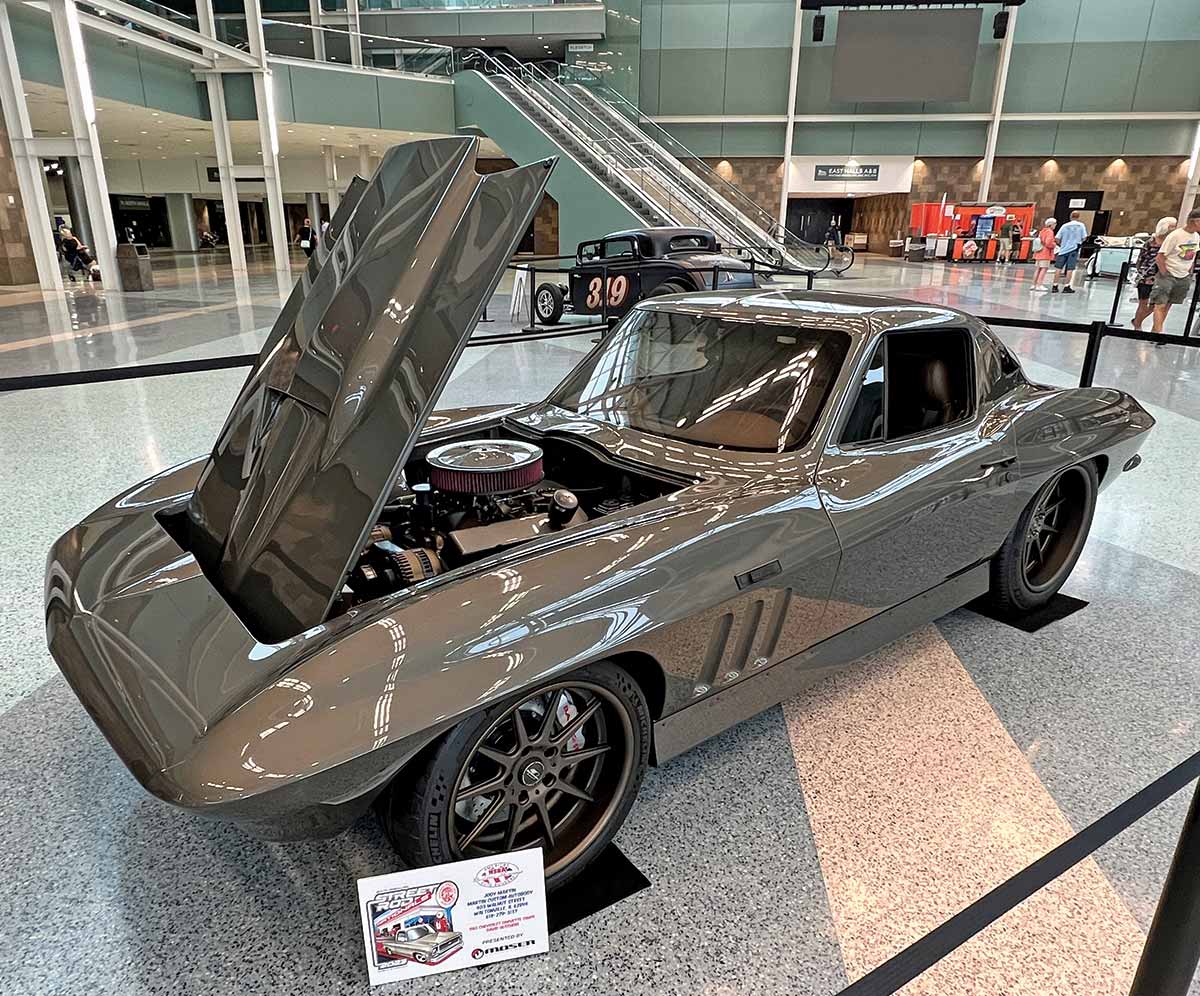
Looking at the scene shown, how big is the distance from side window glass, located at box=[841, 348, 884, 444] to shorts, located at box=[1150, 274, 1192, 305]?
8993 millimetres

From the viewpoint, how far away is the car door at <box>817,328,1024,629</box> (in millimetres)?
2328

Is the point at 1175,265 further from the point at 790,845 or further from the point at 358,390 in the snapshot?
the point at 358,390

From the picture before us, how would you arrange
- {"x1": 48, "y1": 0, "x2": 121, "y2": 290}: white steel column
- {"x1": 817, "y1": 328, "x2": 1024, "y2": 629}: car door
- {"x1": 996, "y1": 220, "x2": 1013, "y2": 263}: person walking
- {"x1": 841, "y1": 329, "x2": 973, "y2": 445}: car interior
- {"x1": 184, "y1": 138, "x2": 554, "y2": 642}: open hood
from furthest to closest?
{"x1": 996, "y1": 220, "x2": 1013, "y2": 263}: person walking < {"x1": 48, "y1": 0, "x2": 121, "y2": 290}: white steel column < {"x1": 841, "y1": 329, "x2": 973, "y2": 445}: car interior < {"x1": 817, "y1": 328, "x2": 1024, "y2": 629}: car door < {"x1": 184, "y1": 138, "x2": 554, "y2": 642}: open hood

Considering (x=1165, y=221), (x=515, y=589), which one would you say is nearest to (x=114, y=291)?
(x=515, y=589)

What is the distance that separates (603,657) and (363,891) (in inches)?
26.5

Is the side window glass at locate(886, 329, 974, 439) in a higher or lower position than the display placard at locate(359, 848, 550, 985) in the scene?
higher

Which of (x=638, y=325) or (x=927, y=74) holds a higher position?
(x=927, y=74)

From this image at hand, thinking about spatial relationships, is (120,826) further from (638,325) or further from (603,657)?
(638,325)

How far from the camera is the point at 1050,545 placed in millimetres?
3406

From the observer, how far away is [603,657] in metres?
1.73

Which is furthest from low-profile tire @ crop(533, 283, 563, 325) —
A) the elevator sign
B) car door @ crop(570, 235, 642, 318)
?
the elevator sign

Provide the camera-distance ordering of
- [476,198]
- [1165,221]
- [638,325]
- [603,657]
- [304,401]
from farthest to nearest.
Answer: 1. [1165,221]
2. [638,325]
3. [304,401]
4. [476,198]
5. [603,657]

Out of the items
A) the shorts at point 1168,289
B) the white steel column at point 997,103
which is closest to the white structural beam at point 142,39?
the shorts at point 1168,289

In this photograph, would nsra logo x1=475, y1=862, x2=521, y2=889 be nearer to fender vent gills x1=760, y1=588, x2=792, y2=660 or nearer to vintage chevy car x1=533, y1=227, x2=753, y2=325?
fender vent gills x1=760, y1=588, x2=792, y2=660
